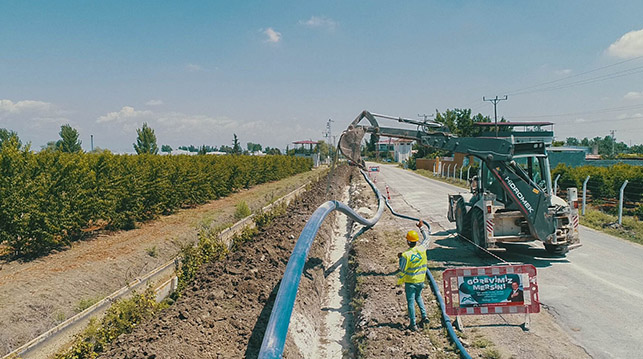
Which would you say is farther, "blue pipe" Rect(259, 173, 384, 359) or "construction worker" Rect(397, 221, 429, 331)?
"construction worker" Rect(397, 221, 429, 331)

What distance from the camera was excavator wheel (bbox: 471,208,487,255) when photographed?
387 inches

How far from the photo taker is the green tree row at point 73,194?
1018cm

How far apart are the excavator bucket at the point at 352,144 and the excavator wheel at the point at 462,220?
4848 mm

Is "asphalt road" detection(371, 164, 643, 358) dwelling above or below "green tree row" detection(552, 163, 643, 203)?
below

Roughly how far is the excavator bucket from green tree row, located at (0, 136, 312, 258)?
7941 millimetres

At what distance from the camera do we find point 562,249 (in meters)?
9.73

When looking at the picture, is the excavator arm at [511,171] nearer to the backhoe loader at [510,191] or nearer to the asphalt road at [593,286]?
the backhoe loader at [510,191]

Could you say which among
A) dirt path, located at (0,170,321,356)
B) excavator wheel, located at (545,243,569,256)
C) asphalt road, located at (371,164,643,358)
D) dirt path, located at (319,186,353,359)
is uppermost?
excavator wheel, located at (545,243,569,256)

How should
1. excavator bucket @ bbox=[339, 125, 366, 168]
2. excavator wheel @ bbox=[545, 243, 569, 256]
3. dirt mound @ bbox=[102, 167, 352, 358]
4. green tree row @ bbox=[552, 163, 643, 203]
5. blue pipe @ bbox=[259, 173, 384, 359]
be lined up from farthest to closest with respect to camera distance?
green tree row @ bbox=[552, 163, 643, 203], excavator wheel @ bbox=[545, 243, 569, 256], excavator bucket @ bbox=[339, 125, 366, 168], dirt mound @ bbox=[102, 167, 352, 358], blue pipe @ bbox=[259, 173, 384, 359]

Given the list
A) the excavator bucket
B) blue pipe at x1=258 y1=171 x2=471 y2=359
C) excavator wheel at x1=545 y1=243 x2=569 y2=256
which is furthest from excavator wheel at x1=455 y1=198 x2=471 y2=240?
the excavator bucket

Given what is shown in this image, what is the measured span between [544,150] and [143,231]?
507 inches

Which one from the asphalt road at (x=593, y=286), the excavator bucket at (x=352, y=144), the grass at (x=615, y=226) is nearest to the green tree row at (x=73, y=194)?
the excavator bucket at (x=352, y=144)

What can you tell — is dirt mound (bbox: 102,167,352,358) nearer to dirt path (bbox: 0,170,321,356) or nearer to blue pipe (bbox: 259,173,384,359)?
blue pipe (bbox: 259,173,384,359)

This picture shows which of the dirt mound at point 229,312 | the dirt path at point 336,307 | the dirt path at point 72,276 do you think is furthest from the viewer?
the dirt path at point 72,276
